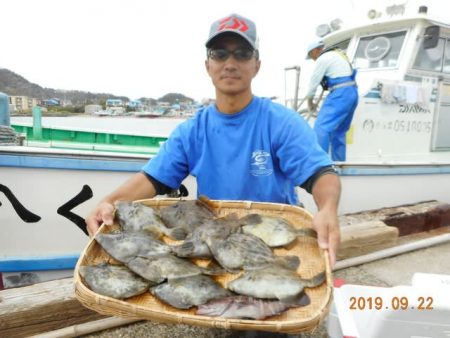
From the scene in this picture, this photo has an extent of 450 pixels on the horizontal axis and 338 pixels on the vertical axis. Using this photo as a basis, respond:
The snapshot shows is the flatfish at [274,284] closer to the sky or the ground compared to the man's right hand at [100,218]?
closer to the ground

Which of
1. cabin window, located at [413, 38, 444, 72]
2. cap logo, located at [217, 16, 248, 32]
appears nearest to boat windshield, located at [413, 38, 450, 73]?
cabin window, located at [413, 38, 444, 72]

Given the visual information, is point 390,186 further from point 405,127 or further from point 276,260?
point 276,260

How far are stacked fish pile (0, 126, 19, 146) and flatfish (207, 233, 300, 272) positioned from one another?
3.08 m

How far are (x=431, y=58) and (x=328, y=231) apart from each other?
647cm

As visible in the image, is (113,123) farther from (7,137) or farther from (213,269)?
(213,269)

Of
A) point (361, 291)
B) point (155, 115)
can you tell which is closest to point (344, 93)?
point (361, 291)

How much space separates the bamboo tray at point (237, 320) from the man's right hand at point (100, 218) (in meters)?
0.05

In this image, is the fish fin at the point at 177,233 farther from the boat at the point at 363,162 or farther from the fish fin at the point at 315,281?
the boat at the point at 363,162

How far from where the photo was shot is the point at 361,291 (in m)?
2.14

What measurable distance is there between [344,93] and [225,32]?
3943 millimetres

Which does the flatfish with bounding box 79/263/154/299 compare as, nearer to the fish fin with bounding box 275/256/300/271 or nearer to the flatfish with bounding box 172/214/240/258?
the flatfish with bounding box 172/214/240/258

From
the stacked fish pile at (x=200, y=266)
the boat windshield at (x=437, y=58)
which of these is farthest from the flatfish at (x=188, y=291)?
the boat windshield at (x=437, y=58)

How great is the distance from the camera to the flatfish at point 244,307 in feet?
4.91

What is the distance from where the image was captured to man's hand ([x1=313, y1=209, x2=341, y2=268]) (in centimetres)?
179
